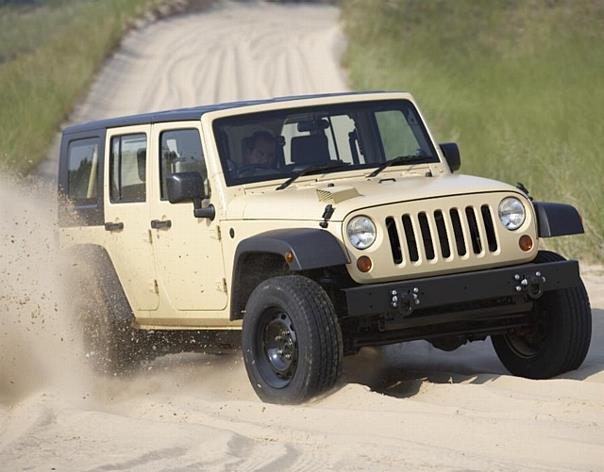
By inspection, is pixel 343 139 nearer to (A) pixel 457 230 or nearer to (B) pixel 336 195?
(B) pixel 336 195

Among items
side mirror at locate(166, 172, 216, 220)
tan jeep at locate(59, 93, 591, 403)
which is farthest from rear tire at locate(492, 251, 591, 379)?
side mirror at locate(166, 172, 216, 220)

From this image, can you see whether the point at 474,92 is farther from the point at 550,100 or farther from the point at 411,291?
the point at 411,291

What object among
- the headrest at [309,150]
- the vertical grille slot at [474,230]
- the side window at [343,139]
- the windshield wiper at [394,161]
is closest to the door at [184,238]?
the headrest at [309,150]

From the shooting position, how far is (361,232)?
7.01 m

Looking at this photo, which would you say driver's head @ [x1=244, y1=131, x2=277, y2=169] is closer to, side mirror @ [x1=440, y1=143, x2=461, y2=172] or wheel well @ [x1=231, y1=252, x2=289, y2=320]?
wheel well @ [x1=231, y1=252, x2=289, y2=320]

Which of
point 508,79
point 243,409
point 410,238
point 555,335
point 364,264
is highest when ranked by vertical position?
point 410,238

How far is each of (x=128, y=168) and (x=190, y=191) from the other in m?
1.06

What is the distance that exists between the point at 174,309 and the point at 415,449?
8.67 feet

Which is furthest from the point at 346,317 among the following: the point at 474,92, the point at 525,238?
the point at 474,92

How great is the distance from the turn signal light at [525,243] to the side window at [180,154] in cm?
178

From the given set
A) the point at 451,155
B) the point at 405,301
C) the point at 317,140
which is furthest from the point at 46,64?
the point at 405,301

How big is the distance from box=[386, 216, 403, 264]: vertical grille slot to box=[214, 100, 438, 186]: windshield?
0.93 meters

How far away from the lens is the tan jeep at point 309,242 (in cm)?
700

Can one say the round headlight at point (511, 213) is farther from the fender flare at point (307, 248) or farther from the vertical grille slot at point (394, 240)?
the fender flare at point (307, 248)
